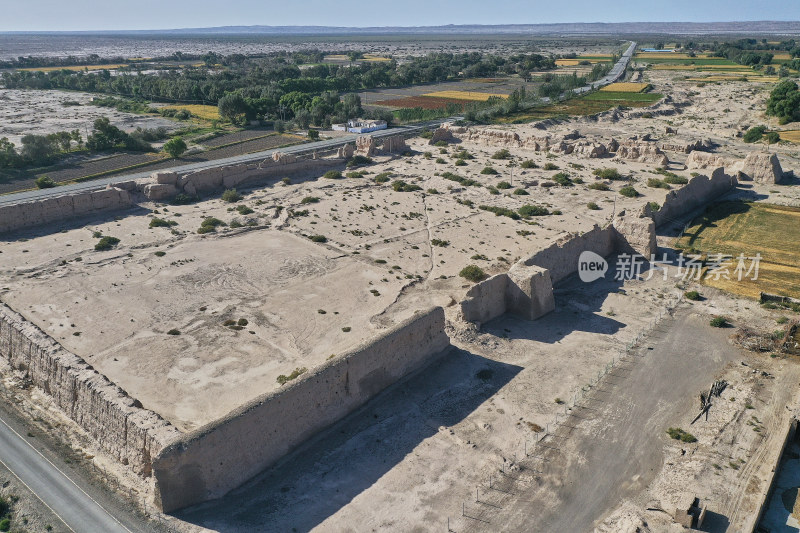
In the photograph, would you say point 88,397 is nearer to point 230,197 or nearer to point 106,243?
point 106,243

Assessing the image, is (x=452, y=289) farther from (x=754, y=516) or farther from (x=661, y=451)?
A: (x=754, y=516)

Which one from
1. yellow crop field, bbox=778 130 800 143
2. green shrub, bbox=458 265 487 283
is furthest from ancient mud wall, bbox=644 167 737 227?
yellow crop field, bbox=778 130 800 143

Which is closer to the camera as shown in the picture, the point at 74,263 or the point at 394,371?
the point at 394,371

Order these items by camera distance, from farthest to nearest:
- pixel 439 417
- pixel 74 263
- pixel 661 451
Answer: pixel 74 263 → pixel 439 417 → pixel 661 451

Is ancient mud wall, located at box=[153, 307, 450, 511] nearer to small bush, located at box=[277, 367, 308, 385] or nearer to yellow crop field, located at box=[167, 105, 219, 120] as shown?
small bush, located at box=[277, 367, 308, 385]

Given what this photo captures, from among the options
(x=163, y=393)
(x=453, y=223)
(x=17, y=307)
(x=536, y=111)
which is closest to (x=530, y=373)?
(x=163, y=393)

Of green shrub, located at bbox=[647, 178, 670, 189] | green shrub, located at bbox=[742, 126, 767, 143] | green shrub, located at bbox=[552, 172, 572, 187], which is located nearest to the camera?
green shrub, located at bbox=[647, 178, 670, 189]

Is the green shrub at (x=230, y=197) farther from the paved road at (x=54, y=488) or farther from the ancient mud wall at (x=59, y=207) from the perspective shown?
the paved road at (x=54, y=488)

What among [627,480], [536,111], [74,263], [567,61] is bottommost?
[627,480]

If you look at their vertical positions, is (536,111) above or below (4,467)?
above
